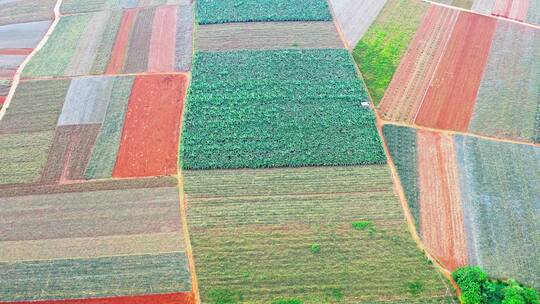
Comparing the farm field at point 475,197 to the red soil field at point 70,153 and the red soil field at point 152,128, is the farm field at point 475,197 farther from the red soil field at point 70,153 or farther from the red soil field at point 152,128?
the red soil field at point 70,153

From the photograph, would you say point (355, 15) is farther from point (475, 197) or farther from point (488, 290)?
point (488, 290)

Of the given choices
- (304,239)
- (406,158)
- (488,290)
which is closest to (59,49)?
(304,239)

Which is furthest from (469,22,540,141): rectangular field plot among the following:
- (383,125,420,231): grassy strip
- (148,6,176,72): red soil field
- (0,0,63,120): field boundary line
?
(0,0,63,120): field boundary line

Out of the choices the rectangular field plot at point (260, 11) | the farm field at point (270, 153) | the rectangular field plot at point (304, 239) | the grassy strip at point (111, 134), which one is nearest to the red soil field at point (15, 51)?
the farm field at point (270, 153)

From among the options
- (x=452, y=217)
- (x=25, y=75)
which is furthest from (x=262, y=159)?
(x=25, y=75)

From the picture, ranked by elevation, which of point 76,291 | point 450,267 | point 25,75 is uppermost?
point 25,75

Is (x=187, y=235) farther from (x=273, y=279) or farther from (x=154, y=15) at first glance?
(x=154, y=15)
